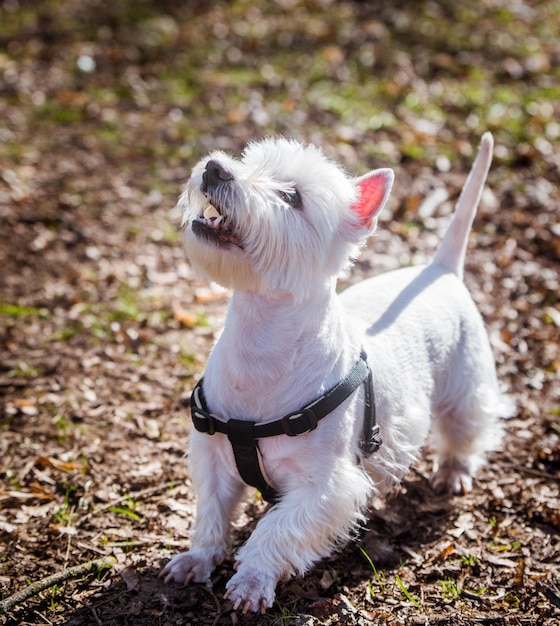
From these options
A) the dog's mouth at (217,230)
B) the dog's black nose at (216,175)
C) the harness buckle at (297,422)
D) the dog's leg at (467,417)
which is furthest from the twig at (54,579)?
the dog's leg at (467,417)

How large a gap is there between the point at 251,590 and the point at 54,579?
0.85 metres

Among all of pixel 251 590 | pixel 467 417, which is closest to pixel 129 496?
pixel 251 590

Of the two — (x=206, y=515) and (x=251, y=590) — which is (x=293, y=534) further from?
(x=206, y=515)

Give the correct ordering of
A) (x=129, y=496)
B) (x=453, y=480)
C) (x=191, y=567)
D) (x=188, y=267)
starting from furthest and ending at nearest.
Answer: (x=188, y=267)
(x=453, y=480)
(x=129, y=496)
(x=191, y=567)

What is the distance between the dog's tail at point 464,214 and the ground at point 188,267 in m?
1.22

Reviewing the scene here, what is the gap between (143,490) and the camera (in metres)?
3.83

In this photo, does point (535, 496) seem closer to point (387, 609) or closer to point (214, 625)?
point (387, 609)

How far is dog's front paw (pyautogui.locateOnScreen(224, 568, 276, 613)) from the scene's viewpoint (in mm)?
2846

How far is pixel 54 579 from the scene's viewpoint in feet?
10.00

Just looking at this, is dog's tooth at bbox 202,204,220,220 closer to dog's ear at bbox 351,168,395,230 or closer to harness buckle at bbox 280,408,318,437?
dog's ear at bbox 351,168,395,230

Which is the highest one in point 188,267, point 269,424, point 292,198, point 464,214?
point 292,198

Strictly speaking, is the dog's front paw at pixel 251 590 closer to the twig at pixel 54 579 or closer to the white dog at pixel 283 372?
the white dog at pixel 283 372

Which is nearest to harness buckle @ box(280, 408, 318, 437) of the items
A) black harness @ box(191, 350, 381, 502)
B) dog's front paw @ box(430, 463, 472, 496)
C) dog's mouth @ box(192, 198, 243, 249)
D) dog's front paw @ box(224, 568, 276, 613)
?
black harness @ box(191, 350, 381, 502)

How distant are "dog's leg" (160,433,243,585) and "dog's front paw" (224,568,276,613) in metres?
0.30
